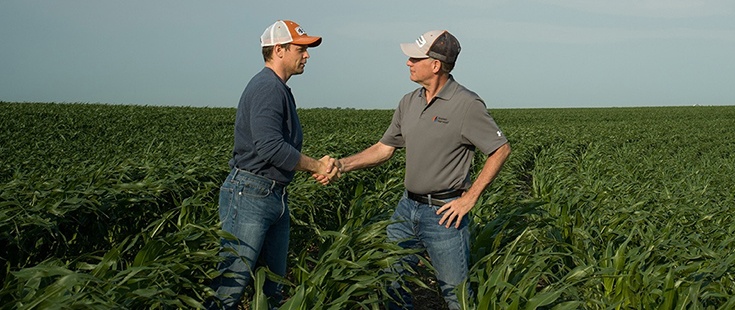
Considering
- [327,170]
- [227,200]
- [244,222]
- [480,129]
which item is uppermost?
[480,129]

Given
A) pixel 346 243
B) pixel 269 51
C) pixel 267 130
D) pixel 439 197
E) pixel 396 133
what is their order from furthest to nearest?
pixel 396 133, pixel 346 243, pixel 439 197, pixel 269 51, pixel 267 130

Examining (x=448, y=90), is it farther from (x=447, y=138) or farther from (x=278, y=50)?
(x=278, y=50)

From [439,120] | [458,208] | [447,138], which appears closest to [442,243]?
[458,208]

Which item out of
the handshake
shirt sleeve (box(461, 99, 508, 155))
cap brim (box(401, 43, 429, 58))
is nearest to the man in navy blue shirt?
the handshake

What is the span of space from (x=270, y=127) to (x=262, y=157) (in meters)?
0.17

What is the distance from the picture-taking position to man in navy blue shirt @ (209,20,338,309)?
363cm

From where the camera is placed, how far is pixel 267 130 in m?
3.60

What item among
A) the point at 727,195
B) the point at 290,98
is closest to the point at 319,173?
the point at 290,98

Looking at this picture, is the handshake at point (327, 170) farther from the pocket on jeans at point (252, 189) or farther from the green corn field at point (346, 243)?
the pocket on jeans at point (252, 189)

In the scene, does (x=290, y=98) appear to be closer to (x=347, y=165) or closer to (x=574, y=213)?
(x=347, y=165)

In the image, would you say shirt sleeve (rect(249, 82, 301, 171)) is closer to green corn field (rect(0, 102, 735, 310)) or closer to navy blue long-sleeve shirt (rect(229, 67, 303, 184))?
navy blue long-sleeve shirt (rect(229, 67, 303, 184))

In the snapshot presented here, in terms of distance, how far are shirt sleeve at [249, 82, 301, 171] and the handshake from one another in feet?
2.04

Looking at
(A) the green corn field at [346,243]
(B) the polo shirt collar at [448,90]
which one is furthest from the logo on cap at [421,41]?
(A) the green corn field at [346,243]

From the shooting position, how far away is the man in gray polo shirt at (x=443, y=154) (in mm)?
3891
